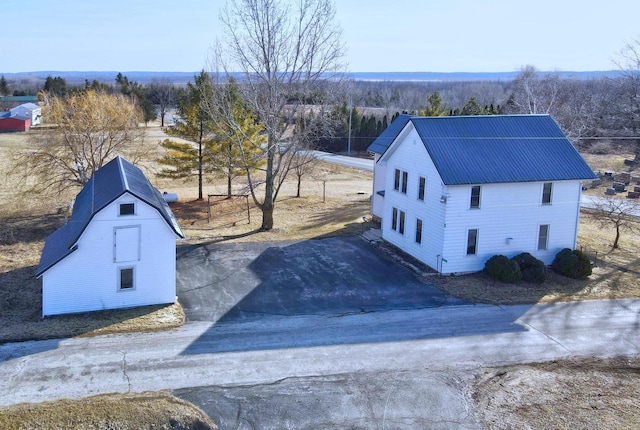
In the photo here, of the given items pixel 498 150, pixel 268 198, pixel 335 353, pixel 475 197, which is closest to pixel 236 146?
pixel 268 198

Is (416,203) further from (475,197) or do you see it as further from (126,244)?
(126,244)

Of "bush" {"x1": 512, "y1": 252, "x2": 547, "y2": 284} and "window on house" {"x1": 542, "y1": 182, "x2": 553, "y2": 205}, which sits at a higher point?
"window on house" {"x1": 542, "y1": 182, "x2": 553, "y2": 205}

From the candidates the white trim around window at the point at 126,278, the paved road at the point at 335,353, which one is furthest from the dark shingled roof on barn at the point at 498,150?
the white trim around window at the point at 126,278

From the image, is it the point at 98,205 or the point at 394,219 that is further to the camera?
the point at 394,219

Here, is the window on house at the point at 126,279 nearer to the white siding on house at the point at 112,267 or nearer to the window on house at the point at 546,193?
the white siding on house at the point at 112,267

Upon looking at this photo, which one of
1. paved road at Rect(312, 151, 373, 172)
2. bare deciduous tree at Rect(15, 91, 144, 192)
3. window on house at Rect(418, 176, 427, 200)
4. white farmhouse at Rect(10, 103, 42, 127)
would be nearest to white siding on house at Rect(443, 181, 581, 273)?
window on house at Rect(418, 176, 427, 200)

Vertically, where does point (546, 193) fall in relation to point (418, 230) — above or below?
above

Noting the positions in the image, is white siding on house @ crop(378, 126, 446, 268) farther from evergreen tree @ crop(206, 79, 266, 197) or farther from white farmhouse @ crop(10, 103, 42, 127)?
white farmhouse @ crop(10, 103, 42, 127)
